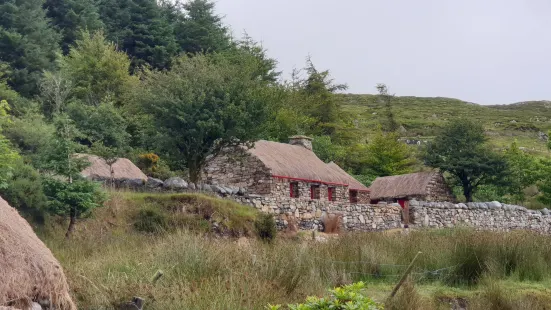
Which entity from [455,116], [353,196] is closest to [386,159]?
[353,196]

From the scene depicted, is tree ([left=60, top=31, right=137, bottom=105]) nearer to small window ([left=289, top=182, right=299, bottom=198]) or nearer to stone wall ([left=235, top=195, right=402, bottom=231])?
small window ([left=289, top=182, right=299, bottom=198])

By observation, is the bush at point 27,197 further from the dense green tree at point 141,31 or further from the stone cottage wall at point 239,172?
the dense green tree at point 141,31

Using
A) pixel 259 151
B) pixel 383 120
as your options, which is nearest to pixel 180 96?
pixel 259 151

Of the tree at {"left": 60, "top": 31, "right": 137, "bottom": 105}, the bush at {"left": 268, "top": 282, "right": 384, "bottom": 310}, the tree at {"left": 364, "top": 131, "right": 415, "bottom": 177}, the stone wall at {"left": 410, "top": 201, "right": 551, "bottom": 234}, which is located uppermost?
the tree at {"left": 60, "top": 31, "right": 137, "bottom": 105}

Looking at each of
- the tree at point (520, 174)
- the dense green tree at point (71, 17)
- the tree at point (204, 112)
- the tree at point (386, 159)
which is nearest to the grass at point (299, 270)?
the tree at point (204, 112)

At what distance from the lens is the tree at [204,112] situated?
85.3 ft

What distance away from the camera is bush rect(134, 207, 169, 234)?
725 inches

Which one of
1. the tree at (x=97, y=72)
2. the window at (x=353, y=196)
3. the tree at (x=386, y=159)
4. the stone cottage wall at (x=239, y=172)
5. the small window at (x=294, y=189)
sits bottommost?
the window at (x=353, y=196)

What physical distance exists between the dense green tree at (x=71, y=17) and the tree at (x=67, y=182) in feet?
115

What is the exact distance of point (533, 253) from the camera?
1303cm

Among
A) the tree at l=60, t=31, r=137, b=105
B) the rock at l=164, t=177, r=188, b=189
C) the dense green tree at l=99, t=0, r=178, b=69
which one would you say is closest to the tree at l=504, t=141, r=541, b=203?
the rock at l=164, t=177, r=188, b=189

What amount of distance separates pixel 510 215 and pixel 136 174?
61.5ft

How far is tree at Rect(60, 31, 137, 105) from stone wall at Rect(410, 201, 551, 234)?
2133 cm

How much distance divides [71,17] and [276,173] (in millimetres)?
30532
